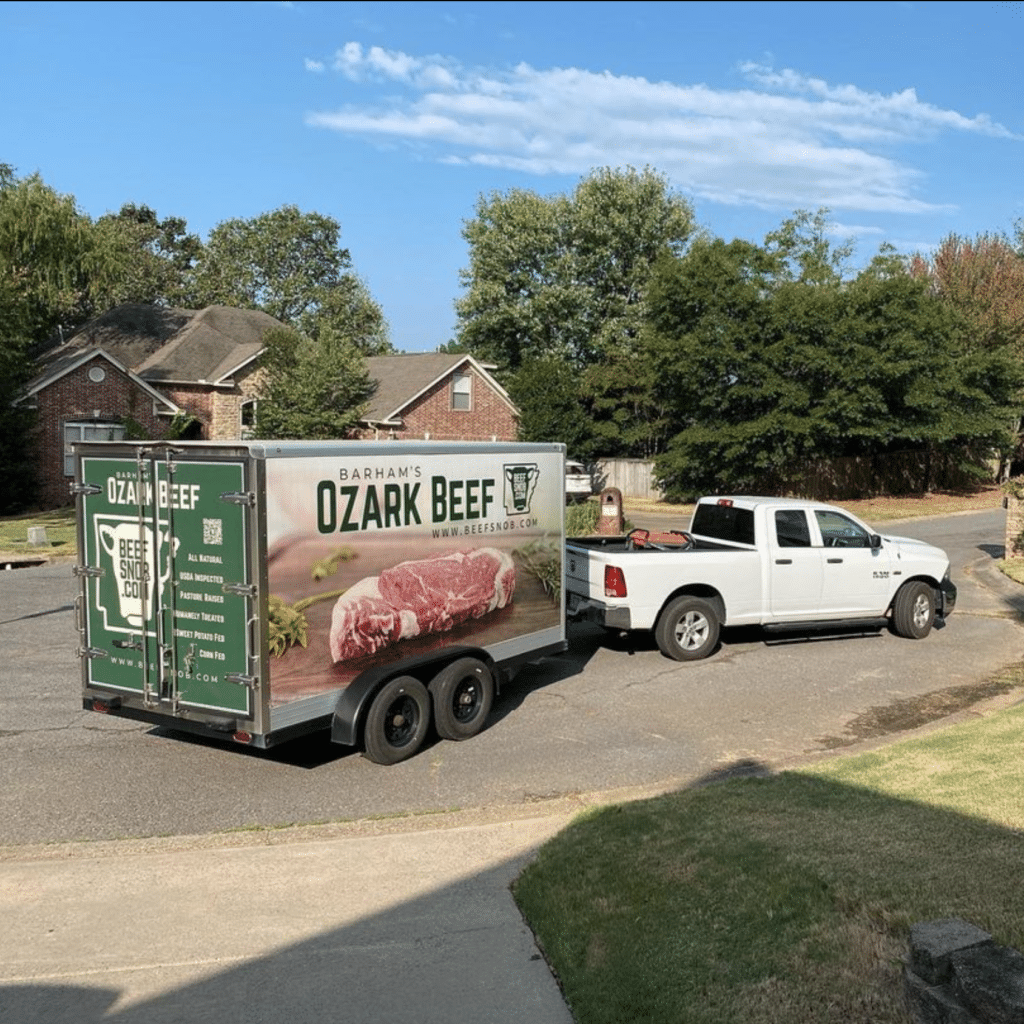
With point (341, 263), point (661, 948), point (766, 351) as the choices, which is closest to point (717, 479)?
point (766, 351)

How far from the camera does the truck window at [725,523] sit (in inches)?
544

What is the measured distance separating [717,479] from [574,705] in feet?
102

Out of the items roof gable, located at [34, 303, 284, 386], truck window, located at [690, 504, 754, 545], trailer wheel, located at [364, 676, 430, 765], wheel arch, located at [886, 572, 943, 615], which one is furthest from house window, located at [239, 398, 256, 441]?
trailer wheel, located at [364, 676, 430, 765]

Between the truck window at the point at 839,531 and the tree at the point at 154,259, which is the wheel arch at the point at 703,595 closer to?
the truck window at the point at 839,531

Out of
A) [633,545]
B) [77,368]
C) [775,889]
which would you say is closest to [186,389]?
[77,368]

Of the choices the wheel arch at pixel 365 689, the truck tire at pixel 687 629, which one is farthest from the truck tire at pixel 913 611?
the wheel arch at pixel 365 689

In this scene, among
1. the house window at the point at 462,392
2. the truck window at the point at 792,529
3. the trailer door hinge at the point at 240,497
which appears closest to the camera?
the trailer door hinge at the point at 240,497

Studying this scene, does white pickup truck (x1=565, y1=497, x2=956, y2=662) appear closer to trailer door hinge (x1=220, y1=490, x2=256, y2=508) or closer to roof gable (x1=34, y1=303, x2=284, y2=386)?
trailer door hinge (x1=220, y1=490, x2=256, y2=508)

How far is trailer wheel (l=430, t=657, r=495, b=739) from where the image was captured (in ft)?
31.2

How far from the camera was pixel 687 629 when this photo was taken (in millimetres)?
13156

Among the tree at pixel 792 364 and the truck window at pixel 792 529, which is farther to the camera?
the tree at pixel 792 364

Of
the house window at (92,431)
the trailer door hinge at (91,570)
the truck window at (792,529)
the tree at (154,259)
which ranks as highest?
the tree at (154,259)

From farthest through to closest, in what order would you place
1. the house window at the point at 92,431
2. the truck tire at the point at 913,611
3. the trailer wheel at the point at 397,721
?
the house window at the point at 92,431 < the truck tire at the point at 913,611 < the trailer wheel at the point at 397,721

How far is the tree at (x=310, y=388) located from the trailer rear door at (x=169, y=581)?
28.7 m
